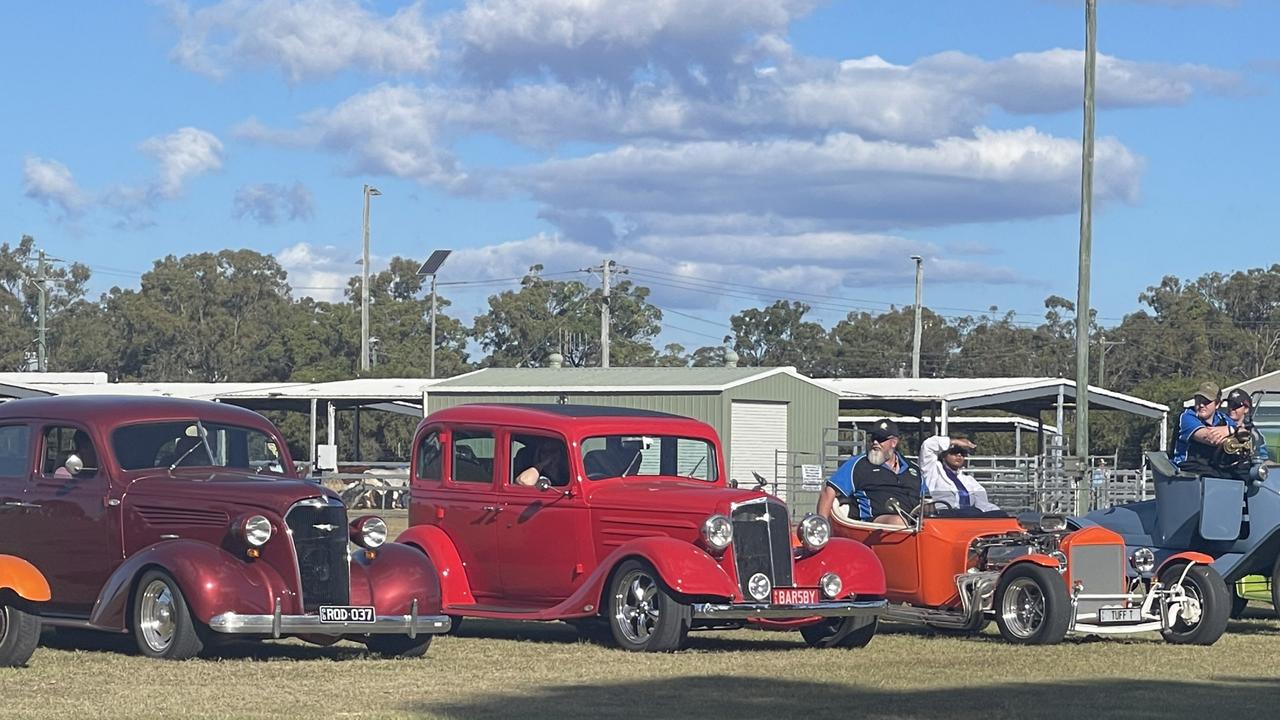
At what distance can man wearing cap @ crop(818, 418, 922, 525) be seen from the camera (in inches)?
620

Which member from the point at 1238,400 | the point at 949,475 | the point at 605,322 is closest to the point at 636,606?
the point at 949,475

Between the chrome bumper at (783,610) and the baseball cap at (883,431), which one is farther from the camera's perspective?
the baseball cap at (883,431)

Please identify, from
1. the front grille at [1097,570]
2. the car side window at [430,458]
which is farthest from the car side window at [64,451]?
the front grille at [1097,570]

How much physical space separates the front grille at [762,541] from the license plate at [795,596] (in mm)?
73

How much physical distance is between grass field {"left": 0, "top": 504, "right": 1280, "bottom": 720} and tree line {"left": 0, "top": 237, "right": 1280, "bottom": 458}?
272ft

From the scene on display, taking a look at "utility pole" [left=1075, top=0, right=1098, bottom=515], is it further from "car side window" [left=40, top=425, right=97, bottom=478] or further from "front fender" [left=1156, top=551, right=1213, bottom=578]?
"car side window" [left=40, top=425, right=97, bottom=478]

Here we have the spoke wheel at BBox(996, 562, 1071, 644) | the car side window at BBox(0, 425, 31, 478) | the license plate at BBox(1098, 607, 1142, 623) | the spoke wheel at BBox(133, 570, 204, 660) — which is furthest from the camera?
the license plate at BBox(1098, 607, 1142, 623)

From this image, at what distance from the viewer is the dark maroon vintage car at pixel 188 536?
1241 cm

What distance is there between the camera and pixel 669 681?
1175 cm

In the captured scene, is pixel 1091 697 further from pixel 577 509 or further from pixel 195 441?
pixel 195 441

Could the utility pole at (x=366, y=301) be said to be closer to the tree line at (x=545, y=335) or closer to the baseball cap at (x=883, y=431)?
the tree line at (x=545, y=335)

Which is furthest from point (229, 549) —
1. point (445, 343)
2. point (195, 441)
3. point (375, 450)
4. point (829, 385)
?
point (445, 343)

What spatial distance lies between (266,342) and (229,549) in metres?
92.2

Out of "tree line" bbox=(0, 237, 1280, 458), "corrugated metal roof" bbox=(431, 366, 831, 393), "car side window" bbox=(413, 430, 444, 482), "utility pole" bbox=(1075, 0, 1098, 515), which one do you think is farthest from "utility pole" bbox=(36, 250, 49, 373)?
"car side window" bbox=(413, 430, 444, 482)
